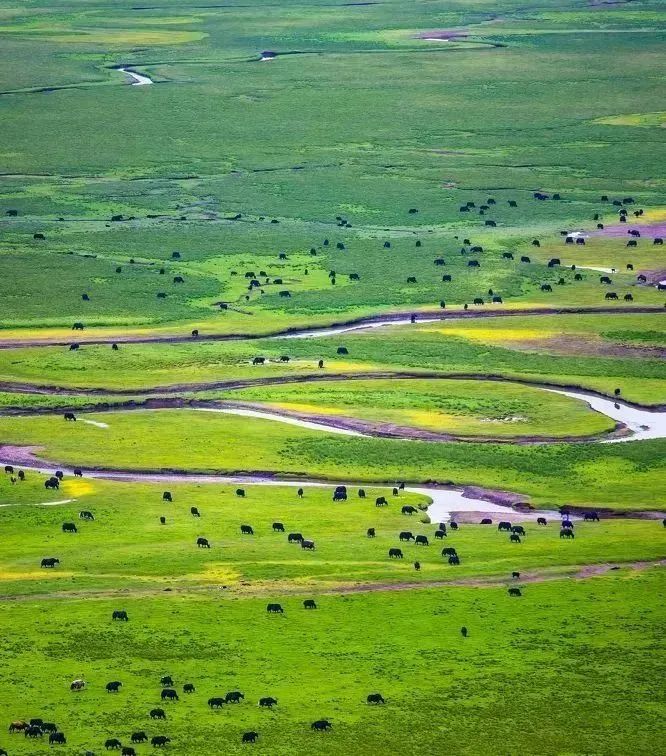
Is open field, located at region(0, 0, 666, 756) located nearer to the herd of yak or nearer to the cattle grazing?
the herd of yak

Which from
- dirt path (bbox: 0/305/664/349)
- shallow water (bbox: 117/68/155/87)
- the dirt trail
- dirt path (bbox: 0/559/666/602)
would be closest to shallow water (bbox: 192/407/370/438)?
the dirt trail

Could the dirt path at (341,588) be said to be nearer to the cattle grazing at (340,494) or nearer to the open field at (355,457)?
the open field at (355,457)

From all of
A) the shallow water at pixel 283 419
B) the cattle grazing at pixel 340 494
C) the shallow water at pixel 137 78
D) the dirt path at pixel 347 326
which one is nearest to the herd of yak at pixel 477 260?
the dirt path at pixel 347 326

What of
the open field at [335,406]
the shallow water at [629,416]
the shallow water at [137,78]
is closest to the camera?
the open field at [335,406]

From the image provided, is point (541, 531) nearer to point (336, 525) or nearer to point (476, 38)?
point (336, 525)

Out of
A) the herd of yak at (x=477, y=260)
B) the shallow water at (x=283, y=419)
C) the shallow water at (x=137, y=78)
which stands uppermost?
the shallow water at (x=137, y=78)
